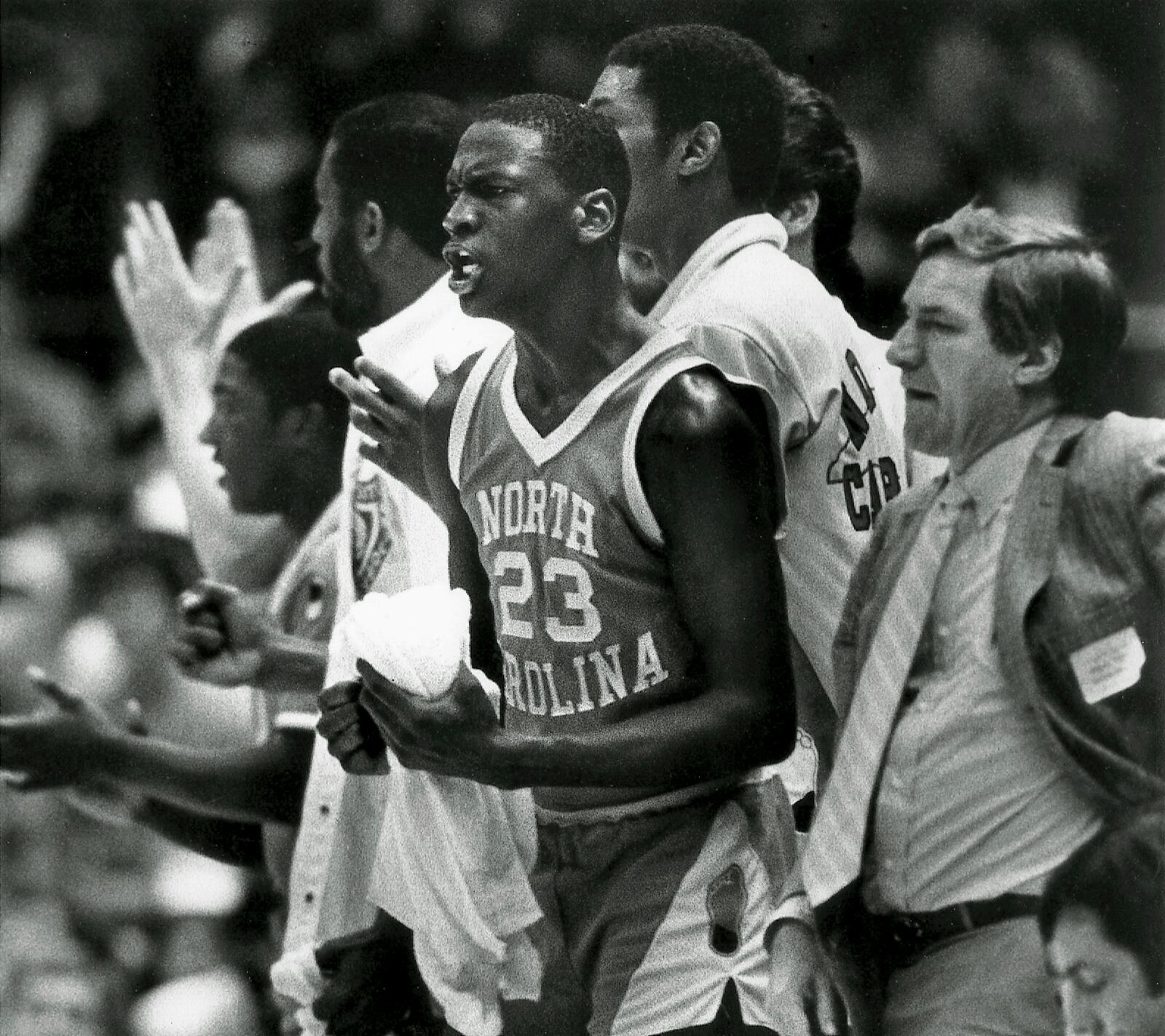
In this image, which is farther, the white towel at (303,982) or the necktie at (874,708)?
the white towel at (303,982)

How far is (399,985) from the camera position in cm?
342

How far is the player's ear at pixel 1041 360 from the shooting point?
308cm

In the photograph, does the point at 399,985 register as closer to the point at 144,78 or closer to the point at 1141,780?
the point at 1141,780

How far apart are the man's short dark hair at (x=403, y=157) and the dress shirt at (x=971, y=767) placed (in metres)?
0.99

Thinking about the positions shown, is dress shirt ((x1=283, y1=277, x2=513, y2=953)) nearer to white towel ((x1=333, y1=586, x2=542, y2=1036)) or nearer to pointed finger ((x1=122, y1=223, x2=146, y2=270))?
white towel ((x1=333, y1=586, x2=542, y2=1036))

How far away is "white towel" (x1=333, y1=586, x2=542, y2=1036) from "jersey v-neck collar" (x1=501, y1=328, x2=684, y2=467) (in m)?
0.23

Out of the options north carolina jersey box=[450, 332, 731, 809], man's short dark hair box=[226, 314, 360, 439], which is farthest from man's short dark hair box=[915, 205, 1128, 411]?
man's short dark hair box=[226, 314, 360, 439]

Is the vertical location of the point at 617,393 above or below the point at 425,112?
below

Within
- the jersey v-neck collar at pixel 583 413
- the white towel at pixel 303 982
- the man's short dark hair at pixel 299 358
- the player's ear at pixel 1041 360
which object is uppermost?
the player's ear at pixel 1041 360

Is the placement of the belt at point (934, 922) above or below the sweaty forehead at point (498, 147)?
below

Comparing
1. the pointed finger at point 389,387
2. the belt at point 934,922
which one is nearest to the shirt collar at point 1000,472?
the belt at point 934,922

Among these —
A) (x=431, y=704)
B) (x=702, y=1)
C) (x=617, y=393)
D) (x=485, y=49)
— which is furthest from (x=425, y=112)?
(x=431, y=704)

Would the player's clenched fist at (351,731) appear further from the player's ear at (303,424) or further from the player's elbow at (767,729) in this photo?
the player's ear at (303,424)

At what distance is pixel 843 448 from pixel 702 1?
721 millimetres
